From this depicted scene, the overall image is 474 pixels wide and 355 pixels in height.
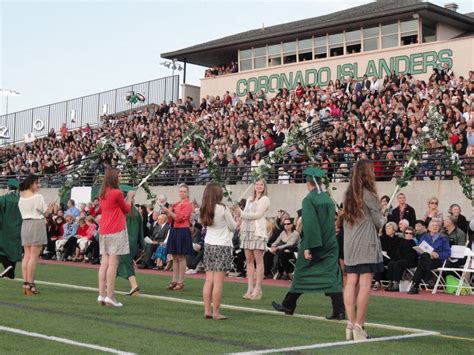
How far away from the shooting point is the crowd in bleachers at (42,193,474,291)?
15773mm

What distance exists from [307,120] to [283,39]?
1171 centimetres

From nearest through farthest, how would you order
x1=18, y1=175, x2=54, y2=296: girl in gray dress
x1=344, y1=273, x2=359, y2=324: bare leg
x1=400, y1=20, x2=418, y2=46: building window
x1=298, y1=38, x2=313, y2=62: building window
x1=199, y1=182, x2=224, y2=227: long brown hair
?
x1=344, y1=273, x2=359, y2=324: bare leg, x1=199, y1=182, x2=224, y2=227: long brown hair, x1=18, y1=175, x2=54, y2=296: girl in gray dress, x1=400, y1=20, x2=418, y2=46: building window, x1=298, y1=38, x2=313, y2=62: building window

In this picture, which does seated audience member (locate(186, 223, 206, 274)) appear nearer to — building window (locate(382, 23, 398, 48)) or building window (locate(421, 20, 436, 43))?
building window (locate(382, 23, 398, 48))

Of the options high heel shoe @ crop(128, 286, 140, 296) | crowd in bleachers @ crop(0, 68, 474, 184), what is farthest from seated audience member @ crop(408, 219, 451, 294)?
high heel shoe @ crop(128, 286, 140, 296)

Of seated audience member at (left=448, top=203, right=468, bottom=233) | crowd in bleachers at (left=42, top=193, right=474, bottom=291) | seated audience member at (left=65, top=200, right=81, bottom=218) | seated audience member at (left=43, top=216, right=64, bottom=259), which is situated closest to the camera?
crowd in bleachers at (left=42, top=193, right=474, bottom=291)

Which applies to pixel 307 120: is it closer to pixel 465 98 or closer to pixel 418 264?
pixel 465 98

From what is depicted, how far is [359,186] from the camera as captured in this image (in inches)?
345

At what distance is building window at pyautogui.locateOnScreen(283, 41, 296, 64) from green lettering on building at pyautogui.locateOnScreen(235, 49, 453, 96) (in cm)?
133

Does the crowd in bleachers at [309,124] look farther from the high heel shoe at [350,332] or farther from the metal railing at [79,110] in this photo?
the high heel shoe at [350,332]

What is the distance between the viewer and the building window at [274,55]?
38.8 m

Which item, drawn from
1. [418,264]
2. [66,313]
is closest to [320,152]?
[418,264]

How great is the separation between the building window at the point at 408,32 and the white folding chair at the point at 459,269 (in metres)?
19.1

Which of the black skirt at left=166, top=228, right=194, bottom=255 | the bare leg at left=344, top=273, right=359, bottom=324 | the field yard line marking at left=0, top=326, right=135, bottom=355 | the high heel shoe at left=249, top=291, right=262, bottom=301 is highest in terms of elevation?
the black skirt at left=166, top=228, right=194, bottom=255

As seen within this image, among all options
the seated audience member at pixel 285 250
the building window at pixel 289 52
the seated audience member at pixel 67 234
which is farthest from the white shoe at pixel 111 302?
the building window at pixel 289 52
